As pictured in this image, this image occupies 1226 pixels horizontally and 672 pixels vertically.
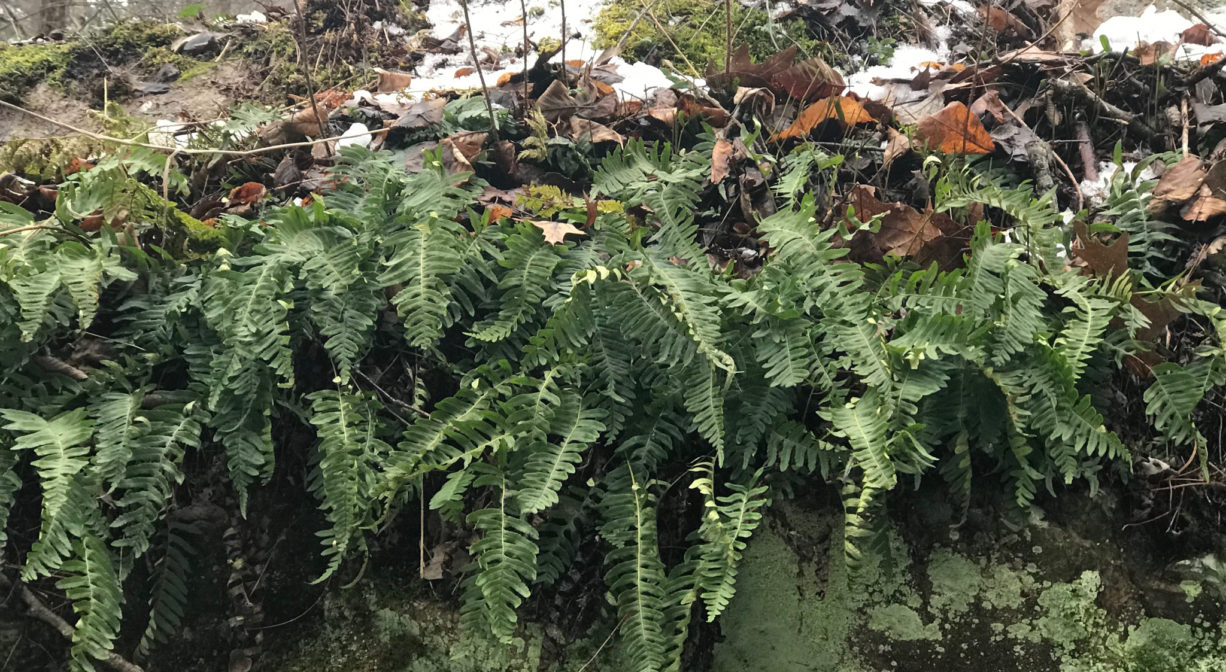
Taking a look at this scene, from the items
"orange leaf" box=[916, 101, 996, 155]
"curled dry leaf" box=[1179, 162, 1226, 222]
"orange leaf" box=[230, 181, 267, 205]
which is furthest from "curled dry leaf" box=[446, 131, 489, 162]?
"curled dry leaf" box=[1179, 162, 1226, 222]

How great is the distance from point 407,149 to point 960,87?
2312 millimetres

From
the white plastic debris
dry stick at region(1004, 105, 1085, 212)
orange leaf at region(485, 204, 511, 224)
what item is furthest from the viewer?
the white plastic debris

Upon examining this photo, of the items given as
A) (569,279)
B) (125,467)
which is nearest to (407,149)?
(569,279)

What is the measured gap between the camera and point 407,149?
3197mm

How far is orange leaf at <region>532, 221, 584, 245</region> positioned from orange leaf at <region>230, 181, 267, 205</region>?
117cm

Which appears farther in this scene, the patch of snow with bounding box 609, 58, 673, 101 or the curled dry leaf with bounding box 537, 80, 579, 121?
the patch of snow with bounding box 609, 58, 673, 101

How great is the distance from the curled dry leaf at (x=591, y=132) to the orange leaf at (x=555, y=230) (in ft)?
2.23

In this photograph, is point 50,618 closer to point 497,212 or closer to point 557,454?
point 557,454

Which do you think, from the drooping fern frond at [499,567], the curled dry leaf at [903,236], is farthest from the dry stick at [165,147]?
the curled dry leaf at [903,236]

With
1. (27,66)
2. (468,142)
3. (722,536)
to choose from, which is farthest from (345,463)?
(27,66)

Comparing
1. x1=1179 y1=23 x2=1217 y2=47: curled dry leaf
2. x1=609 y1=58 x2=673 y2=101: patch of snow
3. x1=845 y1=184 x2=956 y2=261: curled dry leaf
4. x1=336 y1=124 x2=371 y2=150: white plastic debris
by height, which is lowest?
x1=845 y1=184 x2=956 y2=261: curled dry leaf

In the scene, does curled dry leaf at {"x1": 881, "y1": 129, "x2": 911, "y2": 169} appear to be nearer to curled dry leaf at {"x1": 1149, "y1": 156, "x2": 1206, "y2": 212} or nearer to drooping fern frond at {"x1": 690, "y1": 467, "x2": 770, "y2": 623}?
curled dry leaf at {"x1": 1149, "y1": 156, "x2": 1206, "y2": 212}

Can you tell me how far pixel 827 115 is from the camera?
3.18 meters

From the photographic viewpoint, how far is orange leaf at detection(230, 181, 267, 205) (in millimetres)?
2980
